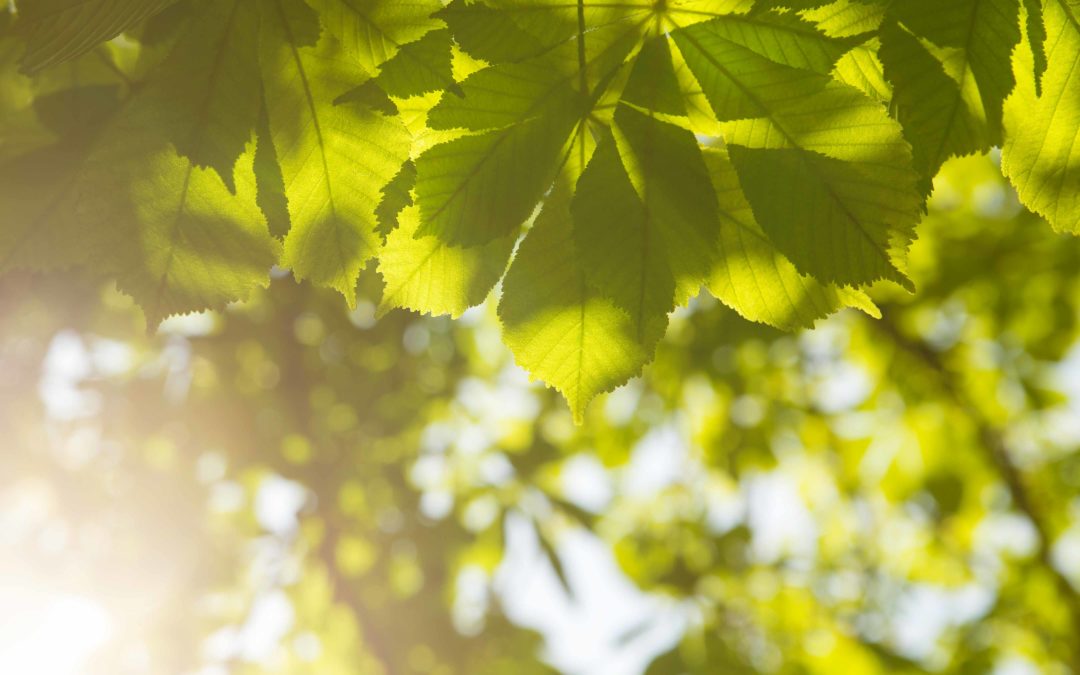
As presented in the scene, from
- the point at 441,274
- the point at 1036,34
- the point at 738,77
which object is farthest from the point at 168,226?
the point at 1036,34

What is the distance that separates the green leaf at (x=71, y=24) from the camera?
691 millimetres

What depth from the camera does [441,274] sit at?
0.84 meters

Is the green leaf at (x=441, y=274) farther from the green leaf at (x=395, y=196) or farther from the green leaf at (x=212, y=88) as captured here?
the green leaf at (x=212, y=88)

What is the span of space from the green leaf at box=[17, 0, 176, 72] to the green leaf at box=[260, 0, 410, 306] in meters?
0.11

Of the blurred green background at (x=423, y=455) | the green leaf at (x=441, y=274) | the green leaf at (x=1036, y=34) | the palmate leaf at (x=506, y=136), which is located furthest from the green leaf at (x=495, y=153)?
the blurred green background at (x=423, y=455)

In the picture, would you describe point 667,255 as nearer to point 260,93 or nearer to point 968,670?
point 260,93

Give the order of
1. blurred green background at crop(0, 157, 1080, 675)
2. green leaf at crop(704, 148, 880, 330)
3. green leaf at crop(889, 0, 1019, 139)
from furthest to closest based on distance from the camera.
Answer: blurred green background at crop(0, 157, 1080, 675)
green leaf at crop(704, 148, 880, 330)
green leaf at crop(889, 0, 1019, 139)

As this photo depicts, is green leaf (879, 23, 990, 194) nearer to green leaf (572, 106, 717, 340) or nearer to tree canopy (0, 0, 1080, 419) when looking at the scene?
tree canopy (0, 0, 1080, 419)

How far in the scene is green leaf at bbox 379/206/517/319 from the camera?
83 cm

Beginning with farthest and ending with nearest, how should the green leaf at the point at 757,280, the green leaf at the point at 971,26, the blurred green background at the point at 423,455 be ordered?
the blurred green background at the point at 423,455 < the green leaf at the point at 757,280 < the green leaf at the point at 971,26

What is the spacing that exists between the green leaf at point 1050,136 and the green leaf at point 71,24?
0.77m

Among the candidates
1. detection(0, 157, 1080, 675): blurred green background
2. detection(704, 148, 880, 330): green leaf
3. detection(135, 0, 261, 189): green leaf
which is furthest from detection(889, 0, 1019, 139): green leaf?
detection(0, 157, 1080, 675): blurred green background

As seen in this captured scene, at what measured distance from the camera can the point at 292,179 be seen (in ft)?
2.55

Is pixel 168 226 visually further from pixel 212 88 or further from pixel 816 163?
pixel 816 163
